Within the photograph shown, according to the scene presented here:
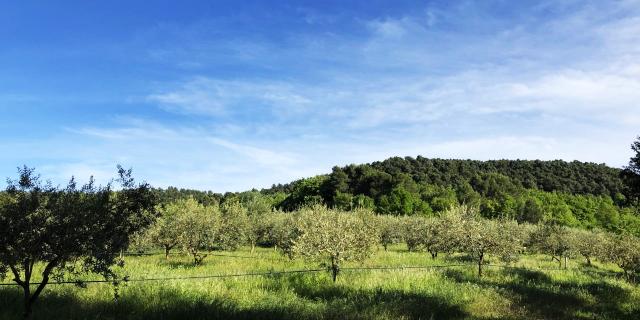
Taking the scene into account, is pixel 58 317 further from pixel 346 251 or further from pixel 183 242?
pixel 183 242

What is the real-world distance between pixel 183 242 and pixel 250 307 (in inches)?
754

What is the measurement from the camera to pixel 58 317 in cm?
1016

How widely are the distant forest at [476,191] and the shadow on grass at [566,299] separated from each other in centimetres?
4098

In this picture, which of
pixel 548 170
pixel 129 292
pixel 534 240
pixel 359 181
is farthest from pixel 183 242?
pixel 548 170

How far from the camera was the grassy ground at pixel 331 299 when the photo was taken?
38.1 ft

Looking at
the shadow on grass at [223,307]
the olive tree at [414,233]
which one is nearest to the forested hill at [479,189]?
the olive tree at [414,233]

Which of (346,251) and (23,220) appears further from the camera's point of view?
(346,251)

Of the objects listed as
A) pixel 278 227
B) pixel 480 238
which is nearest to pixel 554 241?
pixel 480 238

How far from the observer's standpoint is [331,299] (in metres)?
15.7

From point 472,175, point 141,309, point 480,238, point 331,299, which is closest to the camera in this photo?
point 141,309

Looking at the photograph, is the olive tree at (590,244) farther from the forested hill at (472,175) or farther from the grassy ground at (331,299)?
the forested hill at (472,175)

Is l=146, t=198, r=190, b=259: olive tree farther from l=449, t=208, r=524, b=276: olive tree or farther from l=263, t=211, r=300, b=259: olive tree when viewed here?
l=449, t=208, r=524, b=276: olive tree

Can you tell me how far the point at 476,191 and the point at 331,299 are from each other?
118 m

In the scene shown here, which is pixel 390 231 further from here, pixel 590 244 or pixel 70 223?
pixel 70 223
